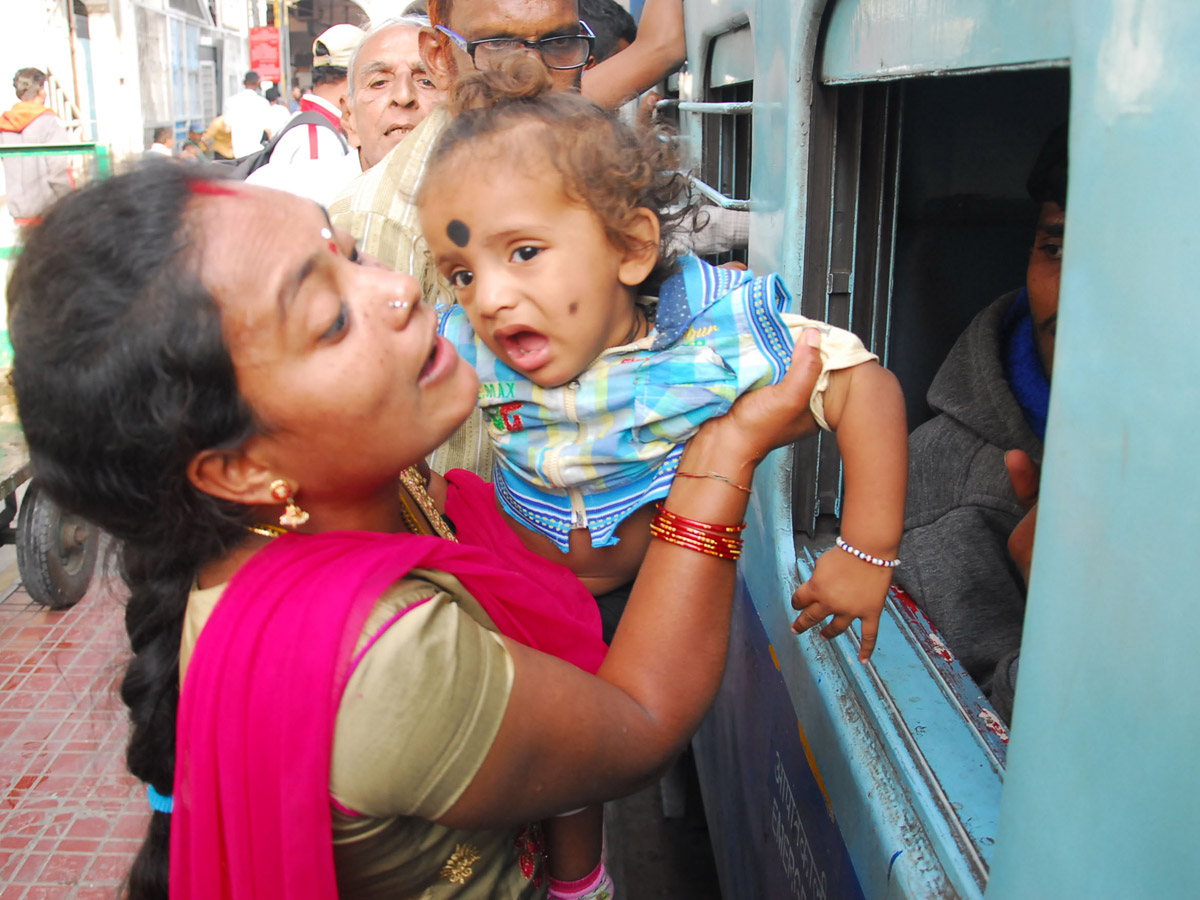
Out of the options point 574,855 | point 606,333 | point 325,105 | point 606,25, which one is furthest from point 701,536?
point 325,105

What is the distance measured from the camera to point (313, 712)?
1030 mm

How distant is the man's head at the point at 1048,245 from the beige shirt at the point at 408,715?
1.41 metres

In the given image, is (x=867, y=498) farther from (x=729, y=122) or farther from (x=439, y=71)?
(x=729, y=122)

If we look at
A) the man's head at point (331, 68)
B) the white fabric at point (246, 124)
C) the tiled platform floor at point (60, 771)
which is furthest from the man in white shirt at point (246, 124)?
the tiled platform floor at point (60, 771)

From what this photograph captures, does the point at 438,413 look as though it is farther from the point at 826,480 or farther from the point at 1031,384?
the point at 1031,384

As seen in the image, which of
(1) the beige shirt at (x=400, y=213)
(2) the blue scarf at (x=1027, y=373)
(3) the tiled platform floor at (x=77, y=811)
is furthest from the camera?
(3) the tiled platform floor at (x=77, y=811)

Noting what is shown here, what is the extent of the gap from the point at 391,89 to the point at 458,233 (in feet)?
5.81

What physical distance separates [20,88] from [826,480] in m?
12.2

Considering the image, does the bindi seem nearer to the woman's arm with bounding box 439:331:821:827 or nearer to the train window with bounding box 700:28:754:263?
the woman's arm with bounding box 439:331:821:827

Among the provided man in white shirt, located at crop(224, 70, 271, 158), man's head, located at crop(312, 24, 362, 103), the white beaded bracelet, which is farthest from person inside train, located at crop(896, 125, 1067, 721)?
man in white shirt, located at crop(224, 70, 271, 158)

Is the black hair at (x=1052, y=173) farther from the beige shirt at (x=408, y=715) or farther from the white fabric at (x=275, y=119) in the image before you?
the white fabric at (x=275, y=119)

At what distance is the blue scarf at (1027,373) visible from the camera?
82.3 inches

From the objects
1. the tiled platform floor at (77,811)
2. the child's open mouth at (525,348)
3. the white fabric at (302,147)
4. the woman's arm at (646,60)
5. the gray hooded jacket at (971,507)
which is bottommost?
the tiled platform floor at (77,811)

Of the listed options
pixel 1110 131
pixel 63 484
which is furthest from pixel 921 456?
→ pixel 63 484
